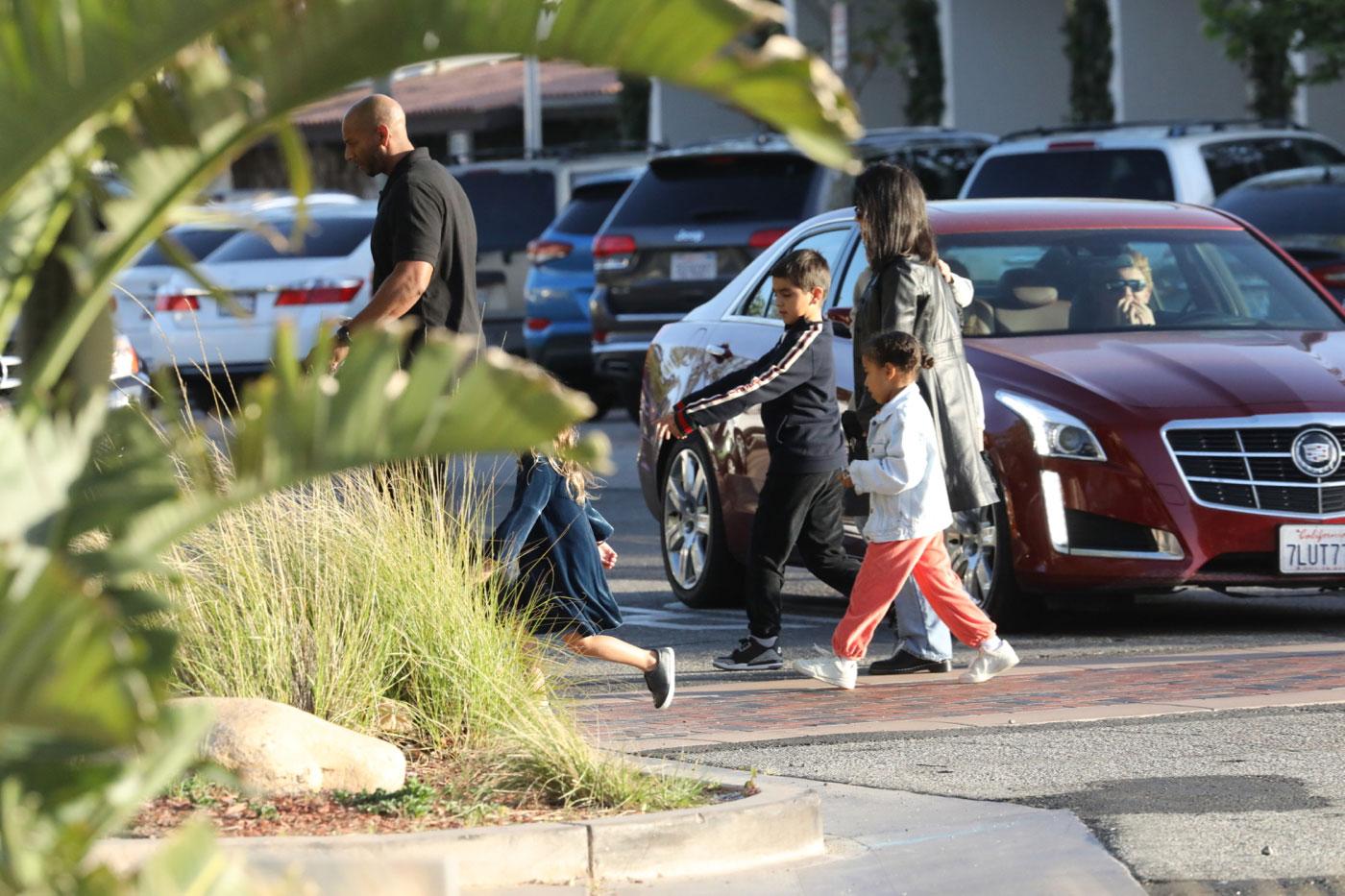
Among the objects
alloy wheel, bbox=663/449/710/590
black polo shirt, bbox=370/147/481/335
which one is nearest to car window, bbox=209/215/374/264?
alloy wheel, bbox=663/449/710/590

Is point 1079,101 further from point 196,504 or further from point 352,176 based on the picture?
point 196,504

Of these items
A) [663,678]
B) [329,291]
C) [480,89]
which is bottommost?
[663,678]

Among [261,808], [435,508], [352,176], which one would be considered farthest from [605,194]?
[352,176]

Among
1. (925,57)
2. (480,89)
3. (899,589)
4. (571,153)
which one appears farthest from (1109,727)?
(480,89)

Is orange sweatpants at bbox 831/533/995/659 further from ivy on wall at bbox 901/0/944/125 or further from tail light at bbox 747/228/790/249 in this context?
ivy on wall at bbox 901/0/944/125

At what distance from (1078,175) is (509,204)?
22.1 feet

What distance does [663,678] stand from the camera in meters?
6.82

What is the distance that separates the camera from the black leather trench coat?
7.72m

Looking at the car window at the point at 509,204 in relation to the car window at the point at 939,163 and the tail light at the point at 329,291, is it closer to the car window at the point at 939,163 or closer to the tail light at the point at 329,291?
the tail light at the point at 329,291

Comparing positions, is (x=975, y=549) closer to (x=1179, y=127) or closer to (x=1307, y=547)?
(x=1307, y=547)

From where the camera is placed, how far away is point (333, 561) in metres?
6.02

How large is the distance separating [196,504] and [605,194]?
1602cm

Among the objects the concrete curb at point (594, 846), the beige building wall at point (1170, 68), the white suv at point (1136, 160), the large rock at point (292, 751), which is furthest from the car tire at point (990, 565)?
the beige building wall at point (1170, 68)

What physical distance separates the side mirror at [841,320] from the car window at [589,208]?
9.20 m
